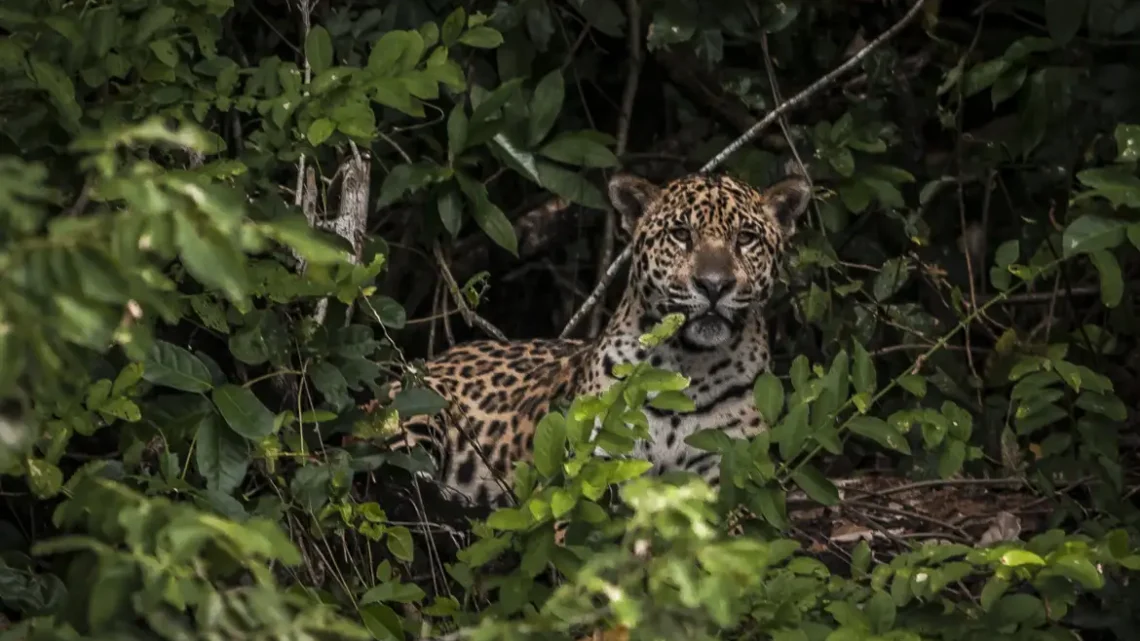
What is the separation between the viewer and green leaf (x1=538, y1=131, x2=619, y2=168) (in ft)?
18.3

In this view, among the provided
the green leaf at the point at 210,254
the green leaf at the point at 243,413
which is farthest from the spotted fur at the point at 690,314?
the green leaf at the point at 210,254

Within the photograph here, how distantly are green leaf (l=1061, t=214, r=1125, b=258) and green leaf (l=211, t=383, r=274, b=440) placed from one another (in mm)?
2016

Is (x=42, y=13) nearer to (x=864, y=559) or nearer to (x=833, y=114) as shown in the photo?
(x=864, y=559)

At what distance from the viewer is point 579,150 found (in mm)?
5594

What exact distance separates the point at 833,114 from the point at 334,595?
12.8ft

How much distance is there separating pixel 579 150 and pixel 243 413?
174 cm

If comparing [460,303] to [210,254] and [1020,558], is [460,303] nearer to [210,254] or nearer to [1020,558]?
[1020,558]

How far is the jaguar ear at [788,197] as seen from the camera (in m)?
6.34

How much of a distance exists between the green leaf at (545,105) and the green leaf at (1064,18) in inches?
68.0

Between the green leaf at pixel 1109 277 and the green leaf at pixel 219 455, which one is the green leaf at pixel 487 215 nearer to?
the green leaf at pixel 219 455

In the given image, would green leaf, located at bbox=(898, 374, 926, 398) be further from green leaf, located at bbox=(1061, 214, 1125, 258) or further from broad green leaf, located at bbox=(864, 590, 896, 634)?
broad green leaf, located at bbox=(864, 590, 896, 634)

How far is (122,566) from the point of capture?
3.02 meters

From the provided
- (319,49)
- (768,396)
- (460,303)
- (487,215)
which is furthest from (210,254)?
(460,303)

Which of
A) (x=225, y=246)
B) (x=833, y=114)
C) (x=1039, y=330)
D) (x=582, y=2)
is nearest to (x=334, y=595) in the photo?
(x=225, y=246)
